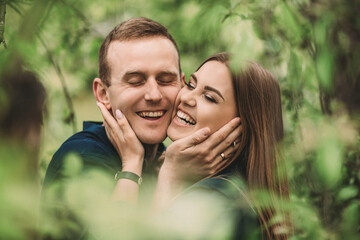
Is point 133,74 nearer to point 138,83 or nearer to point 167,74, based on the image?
point 138,83

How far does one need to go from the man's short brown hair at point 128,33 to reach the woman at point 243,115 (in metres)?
0.58

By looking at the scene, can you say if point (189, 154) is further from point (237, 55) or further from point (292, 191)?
point (237, 55)

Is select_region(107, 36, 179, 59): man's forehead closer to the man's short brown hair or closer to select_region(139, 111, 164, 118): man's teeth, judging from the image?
the man's short brown hair

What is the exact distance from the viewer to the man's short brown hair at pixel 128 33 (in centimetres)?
292

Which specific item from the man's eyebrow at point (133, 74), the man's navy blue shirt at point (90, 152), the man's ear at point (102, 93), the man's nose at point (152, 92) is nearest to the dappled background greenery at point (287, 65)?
the man's navy blue shirt at point (90, 152)

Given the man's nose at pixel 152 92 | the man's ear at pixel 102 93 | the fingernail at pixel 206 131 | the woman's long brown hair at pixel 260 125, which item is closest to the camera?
the woman's long brown hair at pixel 260 125

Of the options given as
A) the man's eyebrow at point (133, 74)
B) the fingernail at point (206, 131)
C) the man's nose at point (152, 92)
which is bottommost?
the fingernail at point (206, 131)

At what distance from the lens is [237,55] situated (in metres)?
1.32

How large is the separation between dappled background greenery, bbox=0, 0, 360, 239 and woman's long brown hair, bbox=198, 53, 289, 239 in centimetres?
15

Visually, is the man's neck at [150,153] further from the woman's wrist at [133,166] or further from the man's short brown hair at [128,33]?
the man's short brown hair at [128,33]

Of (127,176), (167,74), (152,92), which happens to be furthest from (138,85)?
(127,176)

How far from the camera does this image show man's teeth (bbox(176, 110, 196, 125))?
2.71 m

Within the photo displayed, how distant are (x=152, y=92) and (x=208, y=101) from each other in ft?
1.51

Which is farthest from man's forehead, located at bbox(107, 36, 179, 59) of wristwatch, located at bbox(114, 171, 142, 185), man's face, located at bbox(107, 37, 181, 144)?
wristwatch, located at bbox(114, 171, 142, 185)
